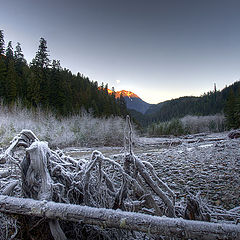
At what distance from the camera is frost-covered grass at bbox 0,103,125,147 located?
19.0 m

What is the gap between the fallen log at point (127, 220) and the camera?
125cm

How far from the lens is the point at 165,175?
19.2 ft

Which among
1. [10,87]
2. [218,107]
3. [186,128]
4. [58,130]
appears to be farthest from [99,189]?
[218,107]

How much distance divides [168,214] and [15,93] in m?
44.6

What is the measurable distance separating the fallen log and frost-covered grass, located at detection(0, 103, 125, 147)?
16547mm

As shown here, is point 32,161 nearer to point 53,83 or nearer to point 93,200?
point 93,200

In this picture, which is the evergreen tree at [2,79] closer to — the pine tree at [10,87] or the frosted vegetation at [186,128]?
the pine tree at [10,87]

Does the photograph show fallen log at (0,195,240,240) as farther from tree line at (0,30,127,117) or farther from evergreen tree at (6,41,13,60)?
evergreen tree at (6,41,13,60)

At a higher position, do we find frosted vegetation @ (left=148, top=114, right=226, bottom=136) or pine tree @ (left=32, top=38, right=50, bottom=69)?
pine tree @ (left=32, top=38, right=50, bottom=69)

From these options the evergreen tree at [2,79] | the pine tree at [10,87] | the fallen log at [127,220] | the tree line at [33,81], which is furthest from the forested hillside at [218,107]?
the evergreen tree at [2,79]

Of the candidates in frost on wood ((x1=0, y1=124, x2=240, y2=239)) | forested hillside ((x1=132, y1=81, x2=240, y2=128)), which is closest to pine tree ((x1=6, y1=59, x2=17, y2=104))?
frost on wood ((x1=0, y1=124, x2=240, y2=239))

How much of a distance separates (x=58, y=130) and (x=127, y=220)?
76.7ft

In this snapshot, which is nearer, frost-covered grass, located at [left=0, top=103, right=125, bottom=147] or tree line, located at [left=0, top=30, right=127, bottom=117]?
frost-covered grass, located at [left=0, top=103, right=125, bottom=147]

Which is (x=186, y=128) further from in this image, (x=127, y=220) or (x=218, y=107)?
(x=127, y=220)
